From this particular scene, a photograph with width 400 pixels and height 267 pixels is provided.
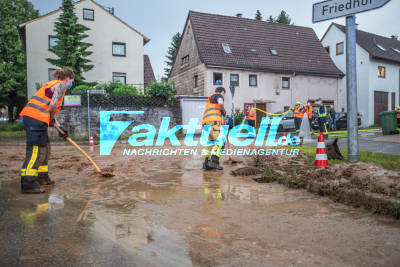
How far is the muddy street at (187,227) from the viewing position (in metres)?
2.78

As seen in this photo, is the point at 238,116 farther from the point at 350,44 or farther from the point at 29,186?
the point at 29,186

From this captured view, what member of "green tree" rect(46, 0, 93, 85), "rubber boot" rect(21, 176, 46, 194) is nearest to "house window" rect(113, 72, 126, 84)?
"green tree" rect(46, 0, 93, 85)

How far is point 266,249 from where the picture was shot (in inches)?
117

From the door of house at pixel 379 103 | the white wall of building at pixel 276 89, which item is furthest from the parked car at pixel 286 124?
the door of house at pixel 379 103

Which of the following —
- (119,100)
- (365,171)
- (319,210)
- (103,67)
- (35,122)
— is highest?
(103,67)

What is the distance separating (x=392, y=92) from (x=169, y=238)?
123 feet

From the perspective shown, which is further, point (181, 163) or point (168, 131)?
point (168, 131)

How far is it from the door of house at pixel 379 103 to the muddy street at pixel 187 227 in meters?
31.4

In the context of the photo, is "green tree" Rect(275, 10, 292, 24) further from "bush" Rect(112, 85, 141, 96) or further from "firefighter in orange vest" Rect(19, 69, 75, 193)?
"firefighter in orange vest" Rect(19, 69, 75, 193)

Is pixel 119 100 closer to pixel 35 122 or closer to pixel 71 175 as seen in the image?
pixel 71 175

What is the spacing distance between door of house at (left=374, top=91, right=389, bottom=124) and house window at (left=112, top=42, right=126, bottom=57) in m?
24.0

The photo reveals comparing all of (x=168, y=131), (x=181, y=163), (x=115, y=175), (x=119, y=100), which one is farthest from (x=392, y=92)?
(x=115, y=175)

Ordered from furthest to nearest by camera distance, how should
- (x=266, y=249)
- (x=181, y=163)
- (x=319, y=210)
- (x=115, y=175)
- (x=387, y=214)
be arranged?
(x=181, y=163) < (x=115, y=175) < (x=319, y=210) < (x=387, y=214) < (x=266, y=249)

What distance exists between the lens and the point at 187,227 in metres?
3.57
